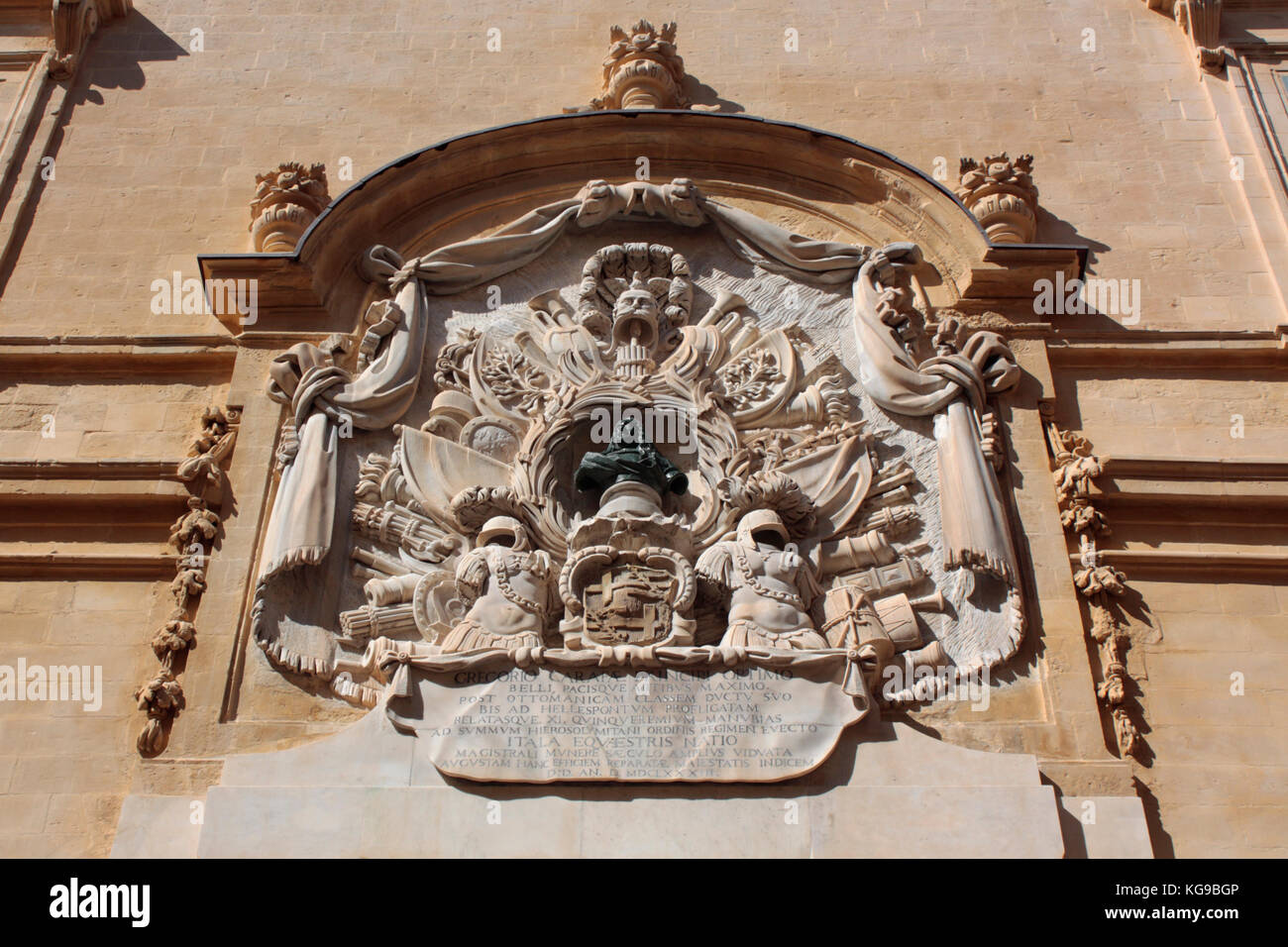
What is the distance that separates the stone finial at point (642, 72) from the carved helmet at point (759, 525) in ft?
13.0

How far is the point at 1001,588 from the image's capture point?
7695 millimetres

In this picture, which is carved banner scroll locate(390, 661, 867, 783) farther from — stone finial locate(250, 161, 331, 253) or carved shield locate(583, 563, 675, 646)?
stone finial locate(250, 161, 331, 253)

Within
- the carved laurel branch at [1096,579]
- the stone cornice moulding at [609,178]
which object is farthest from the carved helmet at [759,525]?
the stone cornice moulding at [609,178]

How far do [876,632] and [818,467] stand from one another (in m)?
1.26

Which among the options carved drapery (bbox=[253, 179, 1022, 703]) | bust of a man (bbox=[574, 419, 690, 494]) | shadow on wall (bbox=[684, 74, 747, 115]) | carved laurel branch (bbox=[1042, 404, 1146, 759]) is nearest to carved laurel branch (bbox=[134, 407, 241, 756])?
carved drapery (bbox=[253, 179, 1022, 703])

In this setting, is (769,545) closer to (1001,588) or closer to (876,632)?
(876,632)

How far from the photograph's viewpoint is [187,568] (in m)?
7.84

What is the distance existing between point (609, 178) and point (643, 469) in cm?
299

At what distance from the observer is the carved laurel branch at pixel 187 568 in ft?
23.7

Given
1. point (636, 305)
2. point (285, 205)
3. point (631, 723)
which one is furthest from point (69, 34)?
point (631, 723)

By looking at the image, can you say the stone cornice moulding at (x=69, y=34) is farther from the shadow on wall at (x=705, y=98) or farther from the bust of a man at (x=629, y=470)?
the bust of a man at (x=629, y=470)

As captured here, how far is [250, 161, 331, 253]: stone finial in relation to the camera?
9.63m
